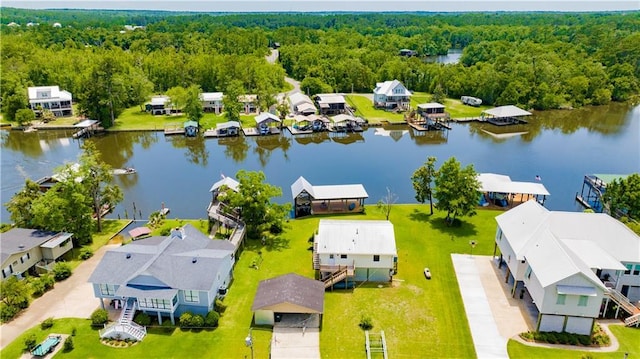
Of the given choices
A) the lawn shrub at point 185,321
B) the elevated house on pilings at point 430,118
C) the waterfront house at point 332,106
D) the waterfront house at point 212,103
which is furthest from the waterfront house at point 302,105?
the lawn shrub at point 185,321

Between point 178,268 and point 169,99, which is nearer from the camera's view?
point 178,268

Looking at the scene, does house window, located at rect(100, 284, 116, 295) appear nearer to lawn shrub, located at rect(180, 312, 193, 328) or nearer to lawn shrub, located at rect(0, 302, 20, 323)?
lawn shrub, located at rect(180, 312, 193, 328)

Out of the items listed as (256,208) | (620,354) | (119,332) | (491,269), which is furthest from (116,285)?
(620,354)

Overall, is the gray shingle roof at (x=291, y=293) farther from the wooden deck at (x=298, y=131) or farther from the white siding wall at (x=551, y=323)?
the wooden deck at (x=298, y=131)

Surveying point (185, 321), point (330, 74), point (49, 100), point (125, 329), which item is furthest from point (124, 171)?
point (330, 74)

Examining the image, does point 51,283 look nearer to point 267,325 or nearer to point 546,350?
point 267,325

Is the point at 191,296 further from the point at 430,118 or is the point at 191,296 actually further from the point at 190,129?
the point at 430,118
